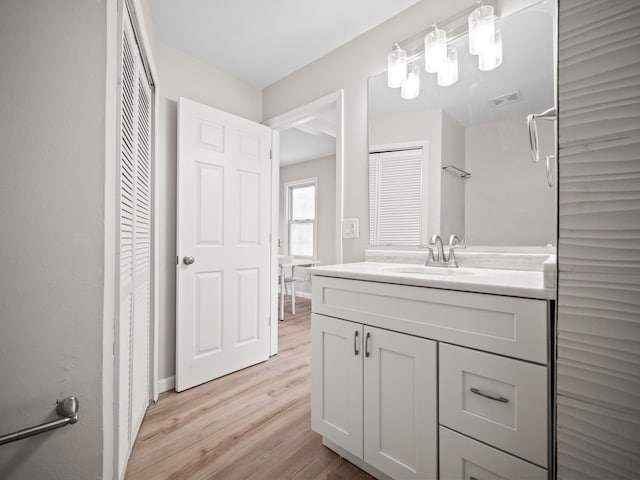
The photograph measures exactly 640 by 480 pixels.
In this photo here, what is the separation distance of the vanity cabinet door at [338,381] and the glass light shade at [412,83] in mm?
1354

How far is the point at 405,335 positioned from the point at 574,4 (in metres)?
1.02

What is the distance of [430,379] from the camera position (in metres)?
1.05

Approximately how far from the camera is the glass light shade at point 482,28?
140cm

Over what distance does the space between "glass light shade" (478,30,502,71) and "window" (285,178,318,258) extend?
3.91m

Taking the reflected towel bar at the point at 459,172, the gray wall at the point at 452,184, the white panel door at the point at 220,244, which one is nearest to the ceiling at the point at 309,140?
the white panel door at the point at 220,244

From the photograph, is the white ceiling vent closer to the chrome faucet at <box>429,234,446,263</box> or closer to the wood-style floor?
the chrome faucet at <box>429,234,446,263</box>

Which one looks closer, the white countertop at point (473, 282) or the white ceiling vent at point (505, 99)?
the white countertop at point (473, 282)

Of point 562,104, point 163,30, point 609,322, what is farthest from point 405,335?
point 163,30

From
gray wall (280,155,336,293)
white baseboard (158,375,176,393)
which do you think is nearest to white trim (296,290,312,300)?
gray wall (280,155,336,293)

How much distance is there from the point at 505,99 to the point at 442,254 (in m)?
0.81

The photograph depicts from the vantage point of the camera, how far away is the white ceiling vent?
4.59 ft

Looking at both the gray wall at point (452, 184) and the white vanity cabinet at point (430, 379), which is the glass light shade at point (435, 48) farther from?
the white vanity cabinet at point (430, 379)

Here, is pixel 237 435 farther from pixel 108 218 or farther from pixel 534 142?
pixel 534 142

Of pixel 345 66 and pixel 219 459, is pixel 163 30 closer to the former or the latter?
pixel 345 66
